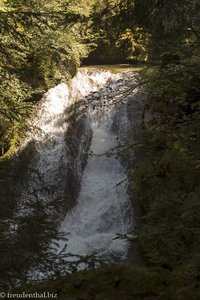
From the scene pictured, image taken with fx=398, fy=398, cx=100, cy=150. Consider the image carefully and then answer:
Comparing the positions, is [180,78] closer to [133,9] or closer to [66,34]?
[133,9]

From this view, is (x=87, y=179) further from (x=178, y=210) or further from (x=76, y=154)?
(x=178, y=210)

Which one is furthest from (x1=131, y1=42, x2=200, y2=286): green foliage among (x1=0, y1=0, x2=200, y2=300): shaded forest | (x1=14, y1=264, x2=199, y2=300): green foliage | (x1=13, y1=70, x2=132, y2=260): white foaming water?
(x1=13, y1=70, x2=132, y2=260): white foaming water

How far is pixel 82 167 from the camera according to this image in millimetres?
13875

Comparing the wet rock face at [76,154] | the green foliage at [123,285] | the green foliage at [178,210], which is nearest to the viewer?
the green foliage at [123,285]

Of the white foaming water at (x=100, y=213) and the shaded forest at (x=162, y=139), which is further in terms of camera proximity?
the white foaming water at (x=100, y=213)

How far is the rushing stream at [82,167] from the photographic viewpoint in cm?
1103

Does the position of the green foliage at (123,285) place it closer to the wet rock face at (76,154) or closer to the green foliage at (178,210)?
the green foliage at (178,210)

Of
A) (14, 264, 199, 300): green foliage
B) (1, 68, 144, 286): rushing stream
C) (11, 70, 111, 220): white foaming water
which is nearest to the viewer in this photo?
(14, 264, 199, 300): green foliage

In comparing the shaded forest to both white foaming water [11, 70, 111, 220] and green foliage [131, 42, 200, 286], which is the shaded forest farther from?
white foaming water [11, 70, 111, 220]

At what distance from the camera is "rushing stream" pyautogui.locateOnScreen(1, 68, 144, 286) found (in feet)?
36.2

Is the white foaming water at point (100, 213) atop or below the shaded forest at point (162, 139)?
below

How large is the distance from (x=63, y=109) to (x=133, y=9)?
11072mm

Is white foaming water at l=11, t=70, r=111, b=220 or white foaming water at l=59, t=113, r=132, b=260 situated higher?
white foaming water at l=11, t=70, r=111, b=220

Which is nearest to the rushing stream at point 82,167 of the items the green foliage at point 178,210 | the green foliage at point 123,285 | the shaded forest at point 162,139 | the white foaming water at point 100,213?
the white foaming water at point 100,213
